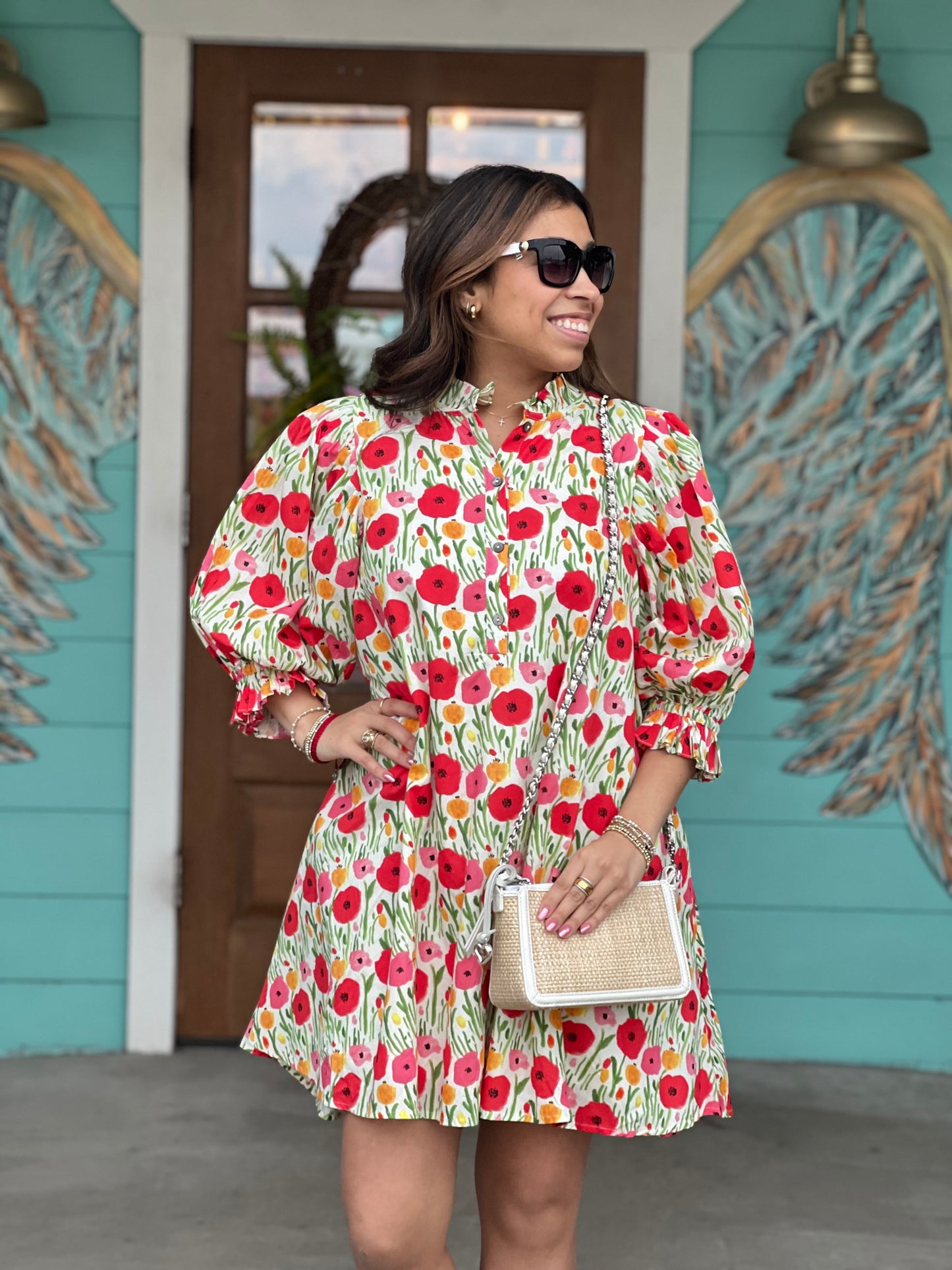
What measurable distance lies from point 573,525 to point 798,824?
2.10 m

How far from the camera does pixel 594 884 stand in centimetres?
165

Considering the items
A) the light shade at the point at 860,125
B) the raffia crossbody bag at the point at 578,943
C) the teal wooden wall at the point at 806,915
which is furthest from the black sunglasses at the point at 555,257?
the teal wooden wall at the point at 806,915

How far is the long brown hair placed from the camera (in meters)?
1.74

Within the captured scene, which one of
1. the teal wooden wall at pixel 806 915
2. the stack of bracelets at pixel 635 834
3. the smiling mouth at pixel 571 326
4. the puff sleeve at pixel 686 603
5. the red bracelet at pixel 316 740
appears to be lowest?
the teal wooden wall at pixel 806 915

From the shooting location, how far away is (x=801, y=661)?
3551 millimetres

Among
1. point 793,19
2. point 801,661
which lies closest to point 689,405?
point 801,661

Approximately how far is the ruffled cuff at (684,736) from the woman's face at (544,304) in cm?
44

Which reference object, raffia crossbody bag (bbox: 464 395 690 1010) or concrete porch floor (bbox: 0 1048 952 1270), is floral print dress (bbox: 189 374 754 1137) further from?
concrete porch floor (bbox: 0 1048 952 1270)

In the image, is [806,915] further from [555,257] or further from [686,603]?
[555,257]

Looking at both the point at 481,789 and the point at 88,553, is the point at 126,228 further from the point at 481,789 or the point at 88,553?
the point at 481,789

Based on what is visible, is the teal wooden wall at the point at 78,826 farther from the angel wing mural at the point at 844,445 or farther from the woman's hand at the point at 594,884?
the woman's hand at the point at 594,884

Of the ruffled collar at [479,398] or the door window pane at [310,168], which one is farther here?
the door window pane at [310,168]

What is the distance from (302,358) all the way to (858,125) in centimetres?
138

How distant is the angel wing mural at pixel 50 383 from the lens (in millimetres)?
3469
